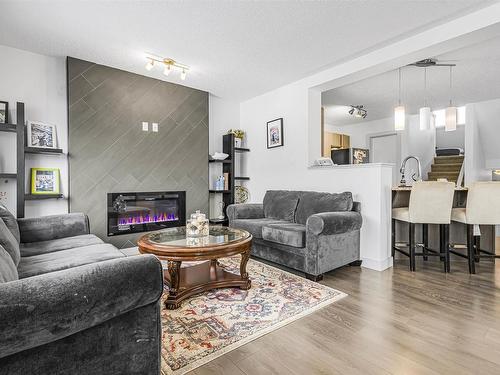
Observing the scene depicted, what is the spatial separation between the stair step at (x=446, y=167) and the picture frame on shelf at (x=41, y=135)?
324 inches

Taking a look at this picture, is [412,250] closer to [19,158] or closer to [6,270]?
[6,270]

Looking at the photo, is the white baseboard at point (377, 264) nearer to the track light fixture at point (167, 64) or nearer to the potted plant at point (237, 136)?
the potted plant at point (237, 136)

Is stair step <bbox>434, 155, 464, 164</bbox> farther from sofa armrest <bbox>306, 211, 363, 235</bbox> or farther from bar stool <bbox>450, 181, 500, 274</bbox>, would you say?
sofa armrest <bbox>306, 211, 363, 235</bbox>

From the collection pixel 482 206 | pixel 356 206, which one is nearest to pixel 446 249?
pixel 482 206

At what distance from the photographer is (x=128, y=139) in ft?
12.8

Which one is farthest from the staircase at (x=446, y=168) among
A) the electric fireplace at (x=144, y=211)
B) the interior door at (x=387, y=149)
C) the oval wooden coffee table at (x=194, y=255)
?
the oval wooden coffee table at (x=194, y=255)

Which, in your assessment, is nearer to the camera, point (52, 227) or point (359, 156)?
A: point (52, 227)

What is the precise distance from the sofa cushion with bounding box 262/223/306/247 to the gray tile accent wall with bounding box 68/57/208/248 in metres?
1.73

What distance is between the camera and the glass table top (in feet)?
7.72

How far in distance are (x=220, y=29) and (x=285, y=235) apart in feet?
7.15

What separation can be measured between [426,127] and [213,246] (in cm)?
367

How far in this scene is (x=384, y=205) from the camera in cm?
327

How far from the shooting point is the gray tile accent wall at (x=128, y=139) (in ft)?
11.6

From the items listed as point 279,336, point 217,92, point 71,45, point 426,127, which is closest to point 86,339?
point 279,336
